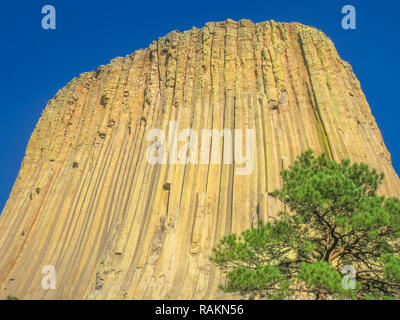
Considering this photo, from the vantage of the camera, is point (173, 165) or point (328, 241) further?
point (173, 165)

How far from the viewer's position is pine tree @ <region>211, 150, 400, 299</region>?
47.8 ft

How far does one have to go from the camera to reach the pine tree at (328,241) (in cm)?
1456

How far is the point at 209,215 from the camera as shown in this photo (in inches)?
1071

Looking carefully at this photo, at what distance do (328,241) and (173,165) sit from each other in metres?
14.8

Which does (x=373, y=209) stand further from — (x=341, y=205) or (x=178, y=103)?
(x=178, y=103)

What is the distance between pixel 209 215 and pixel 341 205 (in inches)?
486

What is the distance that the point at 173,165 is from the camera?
99.8 feet

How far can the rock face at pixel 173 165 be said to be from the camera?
87.2 ft

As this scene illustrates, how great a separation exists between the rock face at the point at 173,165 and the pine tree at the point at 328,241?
7.83 meters

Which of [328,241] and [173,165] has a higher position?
[173,165]

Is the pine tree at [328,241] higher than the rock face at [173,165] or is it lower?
lower

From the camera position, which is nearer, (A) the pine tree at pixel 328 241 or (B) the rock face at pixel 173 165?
(A) the pine tree at pixel 328 241

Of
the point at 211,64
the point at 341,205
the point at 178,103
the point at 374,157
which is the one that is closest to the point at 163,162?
the point at 178,103

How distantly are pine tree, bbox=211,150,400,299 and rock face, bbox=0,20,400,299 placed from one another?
308 inches
